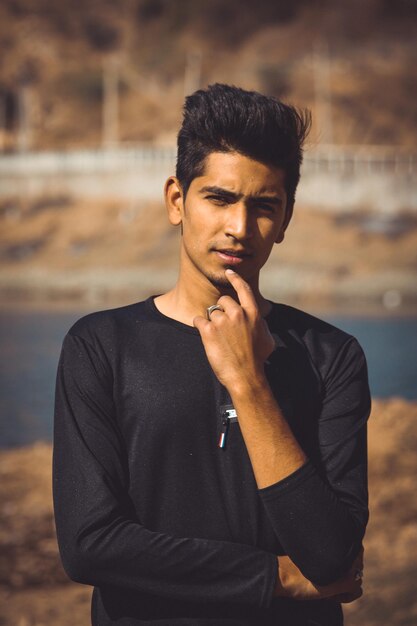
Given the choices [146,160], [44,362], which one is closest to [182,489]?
[44,362]

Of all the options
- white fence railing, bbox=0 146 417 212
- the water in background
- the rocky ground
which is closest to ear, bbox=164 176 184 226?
the rocky ground

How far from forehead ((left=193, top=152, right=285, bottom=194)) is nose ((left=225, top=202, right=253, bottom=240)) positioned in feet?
0.12

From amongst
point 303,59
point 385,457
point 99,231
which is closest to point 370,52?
point 303,59

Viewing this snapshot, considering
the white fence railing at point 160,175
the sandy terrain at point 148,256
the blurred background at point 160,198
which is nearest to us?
the blurred background at point 160,198

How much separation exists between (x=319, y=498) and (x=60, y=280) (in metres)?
28.7

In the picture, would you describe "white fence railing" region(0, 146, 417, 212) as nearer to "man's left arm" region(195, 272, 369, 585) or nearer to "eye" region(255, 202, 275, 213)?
"eye" region(255, 202, 275, 213)

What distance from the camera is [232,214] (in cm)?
184

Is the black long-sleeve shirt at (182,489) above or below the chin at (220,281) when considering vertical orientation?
below

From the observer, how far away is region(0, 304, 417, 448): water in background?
14941 millimetres

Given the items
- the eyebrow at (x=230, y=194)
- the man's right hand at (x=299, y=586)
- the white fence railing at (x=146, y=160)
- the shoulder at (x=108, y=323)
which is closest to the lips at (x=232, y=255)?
the eyebrow at (x=230, y=194)

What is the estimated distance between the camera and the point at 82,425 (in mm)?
1799

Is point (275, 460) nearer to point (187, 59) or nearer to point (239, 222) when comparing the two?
point (239, 222)

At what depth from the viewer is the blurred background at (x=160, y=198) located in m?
8.99

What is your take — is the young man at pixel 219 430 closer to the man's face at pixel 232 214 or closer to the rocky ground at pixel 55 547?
the man's face at pixel 232 214
